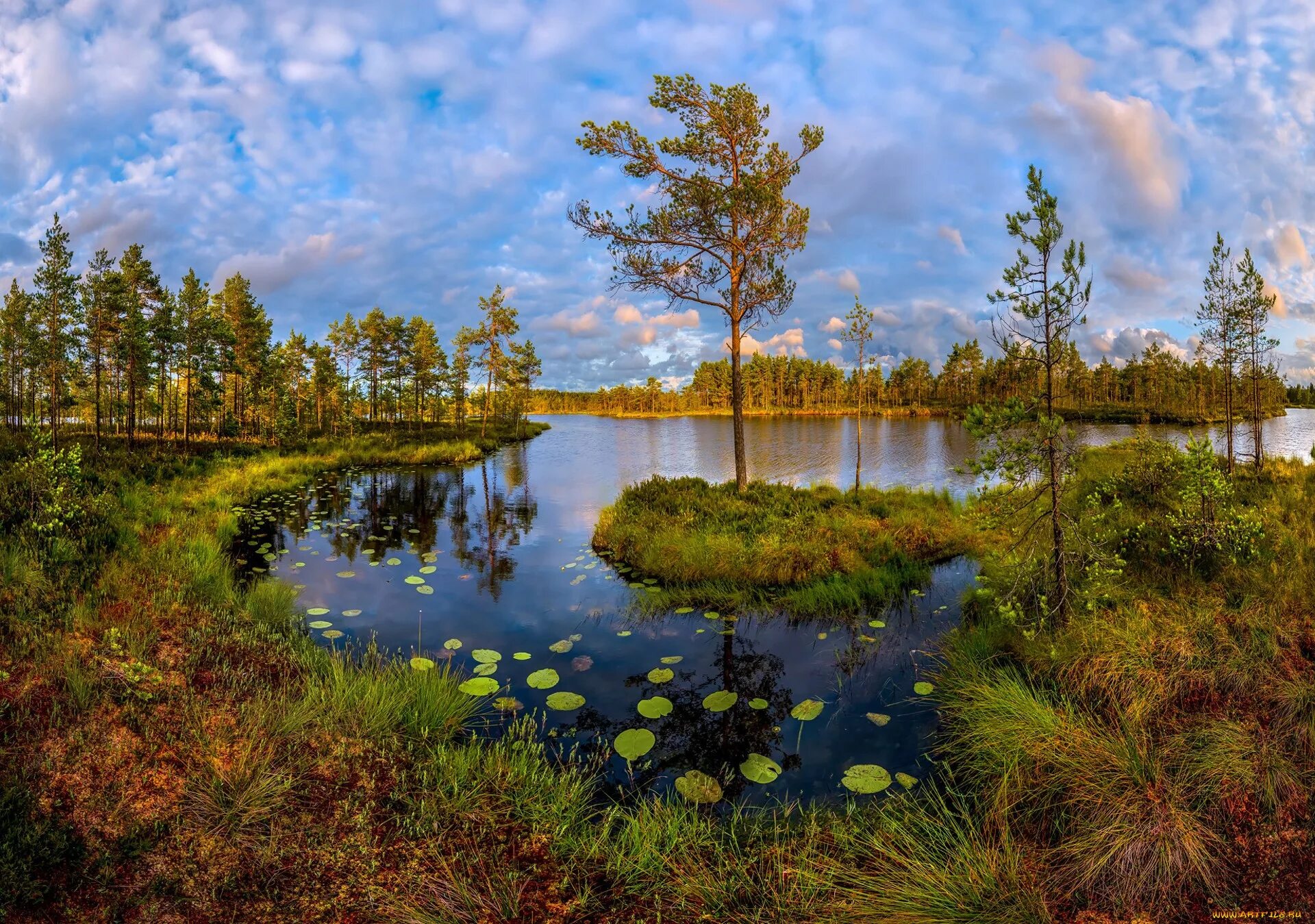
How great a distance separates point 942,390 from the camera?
12494 centimetres

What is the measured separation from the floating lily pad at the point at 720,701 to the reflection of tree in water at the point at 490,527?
594cm

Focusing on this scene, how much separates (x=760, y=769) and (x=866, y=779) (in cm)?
104

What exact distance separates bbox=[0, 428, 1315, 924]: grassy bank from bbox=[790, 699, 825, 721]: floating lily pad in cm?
143

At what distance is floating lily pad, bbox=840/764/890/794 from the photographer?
514cm

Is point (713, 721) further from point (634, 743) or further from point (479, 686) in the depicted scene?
point (479, 686)

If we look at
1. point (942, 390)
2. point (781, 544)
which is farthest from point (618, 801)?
point (942, 390)

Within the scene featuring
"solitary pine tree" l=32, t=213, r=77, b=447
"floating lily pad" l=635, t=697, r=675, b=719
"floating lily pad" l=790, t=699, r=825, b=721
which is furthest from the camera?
"solitary pine tree" l=32, t=213, r=77, b=447

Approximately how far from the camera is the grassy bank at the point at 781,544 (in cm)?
1051

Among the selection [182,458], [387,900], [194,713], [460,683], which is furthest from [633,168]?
[182,458]

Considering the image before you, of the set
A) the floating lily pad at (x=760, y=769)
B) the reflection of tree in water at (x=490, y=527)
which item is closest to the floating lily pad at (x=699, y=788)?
the floating lily pad at (x=760, y=769)

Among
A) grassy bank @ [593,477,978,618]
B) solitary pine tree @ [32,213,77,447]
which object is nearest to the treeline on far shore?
grassy bank @ [593,477,978,618]

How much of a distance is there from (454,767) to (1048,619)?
7.28 meters

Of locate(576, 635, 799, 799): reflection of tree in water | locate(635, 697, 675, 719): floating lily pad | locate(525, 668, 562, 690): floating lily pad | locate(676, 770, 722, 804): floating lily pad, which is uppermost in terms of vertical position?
locate(676, 770, 722, 804): floating lily pad

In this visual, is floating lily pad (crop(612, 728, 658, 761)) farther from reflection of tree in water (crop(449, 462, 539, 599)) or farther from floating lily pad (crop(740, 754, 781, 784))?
reflection of tree in water (crop(449, 462, 539, 599))
